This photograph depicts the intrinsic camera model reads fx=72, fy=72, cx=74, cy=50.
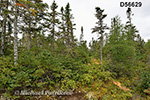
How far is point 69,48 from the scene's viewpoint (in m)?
9.28

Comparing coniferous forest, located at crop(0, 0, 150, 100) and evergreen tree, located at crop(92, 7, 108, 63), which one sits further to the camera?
evergreen tree, located at crop(92, 7, 108, 63)

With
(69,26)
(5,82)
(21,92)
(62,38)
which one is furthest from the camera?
(69,26)

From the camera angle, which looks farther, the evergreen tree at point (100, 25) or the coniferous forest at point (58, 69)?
the evergreen tree at point (100, 25)

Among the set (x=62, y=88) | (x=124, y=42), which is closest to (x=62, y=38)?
(x=62, y=88)

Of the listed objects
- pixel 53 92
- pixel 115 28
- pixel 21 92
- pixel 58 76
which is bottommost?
pixel 53 92

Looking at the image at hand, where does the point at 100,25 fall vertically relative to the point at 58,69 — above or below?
above

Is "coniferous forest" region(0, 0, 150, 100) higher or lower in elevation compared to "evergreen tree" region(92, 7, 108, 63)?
lower

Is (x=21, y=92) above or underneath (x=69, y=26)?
underneath

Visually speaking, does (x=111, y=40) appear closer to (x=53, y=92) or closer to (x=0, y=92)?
(x=53, y=92)

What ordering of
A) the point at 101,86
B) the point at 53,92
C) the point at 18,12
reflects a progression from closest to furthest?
the point at 53,92
the point at 18,12
the point at 101,86

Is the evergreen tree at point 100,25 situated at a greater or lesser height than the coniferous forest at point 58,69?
greater

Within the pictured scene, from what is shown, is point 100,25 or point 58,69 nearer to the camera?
point 58,69

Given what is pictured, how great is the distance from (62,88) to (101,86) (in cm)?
405

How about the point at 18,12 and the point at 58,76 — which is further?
the point at 18,12
